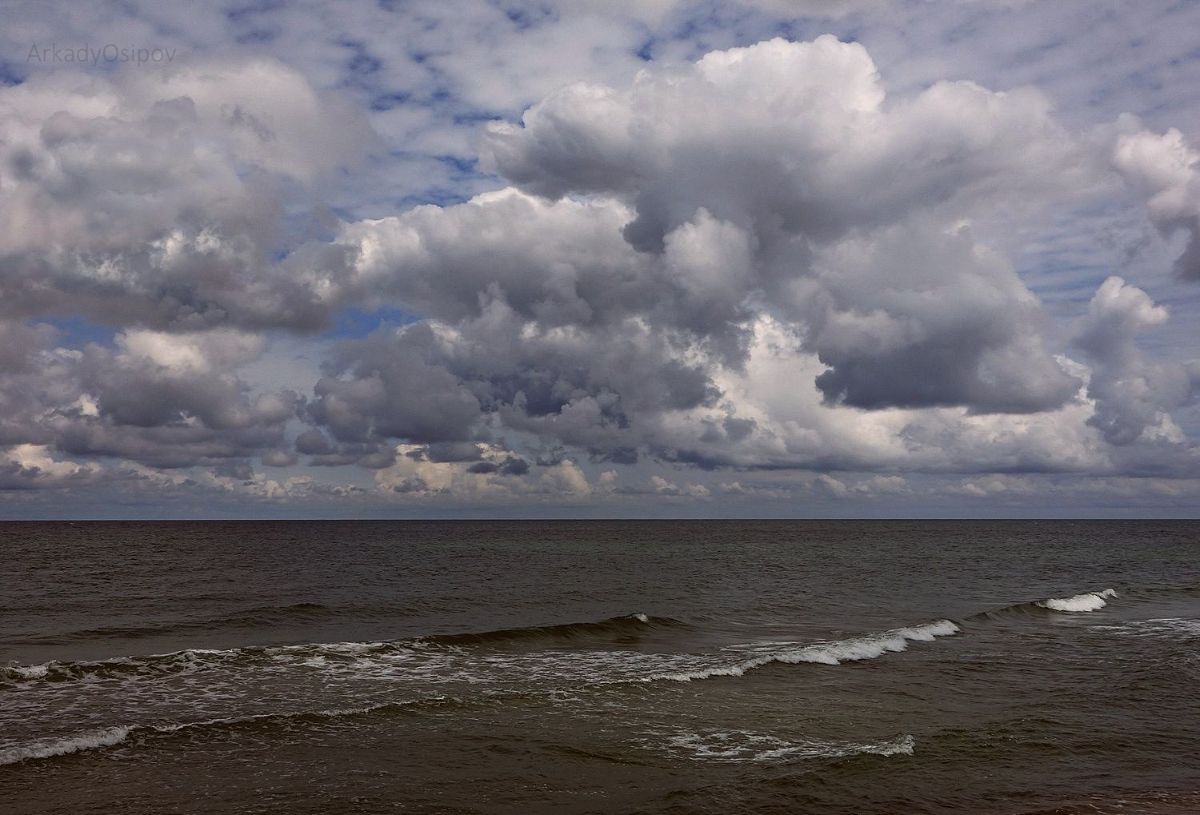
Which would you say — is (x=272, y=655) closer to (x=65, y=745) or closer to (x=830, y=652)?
(x=65, y=745)

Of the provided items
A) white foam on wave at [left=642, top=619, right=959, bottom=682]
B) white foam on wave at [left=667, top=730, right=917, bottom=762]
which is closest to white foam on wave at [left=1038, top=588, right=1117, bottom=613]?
white foam on wave at [left=642, top=619, right=959, bottom=682]

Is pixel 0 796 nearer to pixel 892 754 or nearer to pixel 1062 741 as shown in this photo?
pixel 892 754

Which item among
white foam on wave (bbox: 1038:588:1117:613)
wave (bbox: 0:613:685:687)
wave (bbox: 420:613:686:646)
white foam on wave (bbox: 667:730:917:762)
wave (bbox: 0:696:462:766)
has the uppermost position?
white foam on wave (bbox: 667:730:917:762)

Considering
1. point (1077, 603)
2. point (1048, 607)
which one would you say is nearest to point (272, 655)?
point (1048, 607)

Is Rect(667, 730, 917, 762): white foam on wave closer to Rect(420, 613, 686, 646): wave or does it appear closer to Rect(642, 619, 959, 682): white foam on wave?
Rect(642, 619, 959, 682): white foam on wave

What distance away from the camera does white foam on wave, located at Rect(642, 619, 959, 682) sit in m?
26.6

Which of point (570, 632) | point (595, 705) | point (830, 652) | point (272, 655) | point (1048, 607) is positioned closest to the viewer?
point (595, 705)

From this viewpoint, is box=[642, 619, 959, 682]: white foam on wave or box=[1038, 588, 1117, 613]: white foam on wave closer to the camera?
box=[642, 619, 959, 682]: white foam on wave

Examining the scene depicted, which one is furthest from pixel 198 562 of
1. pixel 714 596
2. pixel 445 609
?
pixel 714 596

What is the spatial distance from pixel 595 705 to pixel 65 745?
12745mm

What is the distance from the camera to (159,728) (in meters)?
19.9

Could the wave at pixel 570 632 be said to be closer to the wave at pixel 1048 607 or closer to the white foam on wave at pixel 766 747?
the white foam on wave at pixel 766 747

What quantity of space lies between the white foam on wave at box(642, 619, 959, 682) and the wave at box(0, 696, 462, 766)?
26.3 ft

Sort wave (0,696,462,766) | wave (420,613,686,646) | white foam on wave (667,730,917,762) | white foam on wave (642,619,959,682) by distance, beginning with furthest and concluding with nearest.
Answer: wave (420,613,686,646) → white foam on wave (642,619,959,682) → wave (0,696,462,766) → white foam on wave (667,730,917,762)
